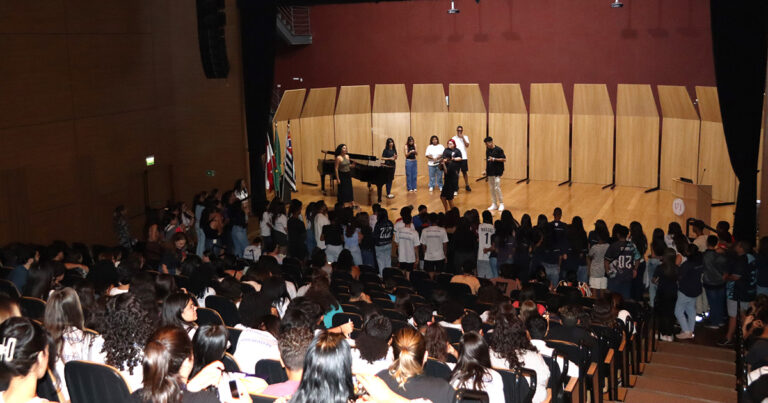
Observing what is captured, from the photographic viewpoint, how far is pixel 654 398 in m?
6.77

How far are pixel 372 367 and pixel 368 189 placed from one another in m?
12.6

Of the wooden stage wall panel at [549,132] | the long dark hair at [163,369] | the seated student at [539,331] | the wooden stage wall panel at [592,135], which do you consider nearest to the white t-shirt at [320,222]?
the seated student at [539,331]

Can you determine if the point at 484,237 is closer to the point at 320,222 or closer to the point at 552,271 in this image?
the point at 552,271

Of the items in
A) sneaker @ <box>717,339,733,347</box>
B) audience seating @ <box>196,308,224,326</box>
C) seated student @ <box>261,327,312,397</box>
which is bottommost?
sneaker @ <box>717,339,733,347</box>

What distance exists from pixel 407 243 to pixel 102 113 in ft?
20.3

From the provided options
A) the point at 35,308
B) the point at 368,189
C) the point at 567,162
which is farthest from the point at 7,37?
the point at 567,162

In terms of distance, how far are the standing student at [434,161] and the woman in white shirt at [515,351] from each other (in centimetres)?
1145

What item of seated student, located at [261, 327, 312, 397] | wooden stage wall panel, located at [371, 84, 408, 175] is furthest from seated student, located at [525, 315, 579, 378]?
wooden stage wall panel, located at [371, 84, 408, 175]

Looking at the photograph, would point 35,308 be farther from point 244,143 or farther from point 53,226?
point 244,143

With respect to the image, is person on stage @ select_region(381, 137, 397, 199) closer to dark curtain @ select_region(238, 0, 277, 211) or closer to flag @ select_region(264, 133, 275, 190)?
flag @ select_region(264, 133, 275, 190)

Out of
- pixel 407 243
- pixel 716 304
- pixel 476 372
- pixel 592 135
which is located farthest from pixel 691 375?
pixel 592 135

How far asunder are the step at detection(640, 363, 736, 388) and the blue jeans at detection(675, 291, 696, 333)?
137 cm

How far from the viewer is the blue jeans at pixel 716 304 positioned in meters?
9.20

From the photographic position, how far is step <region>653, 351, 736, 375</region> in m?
7.85
